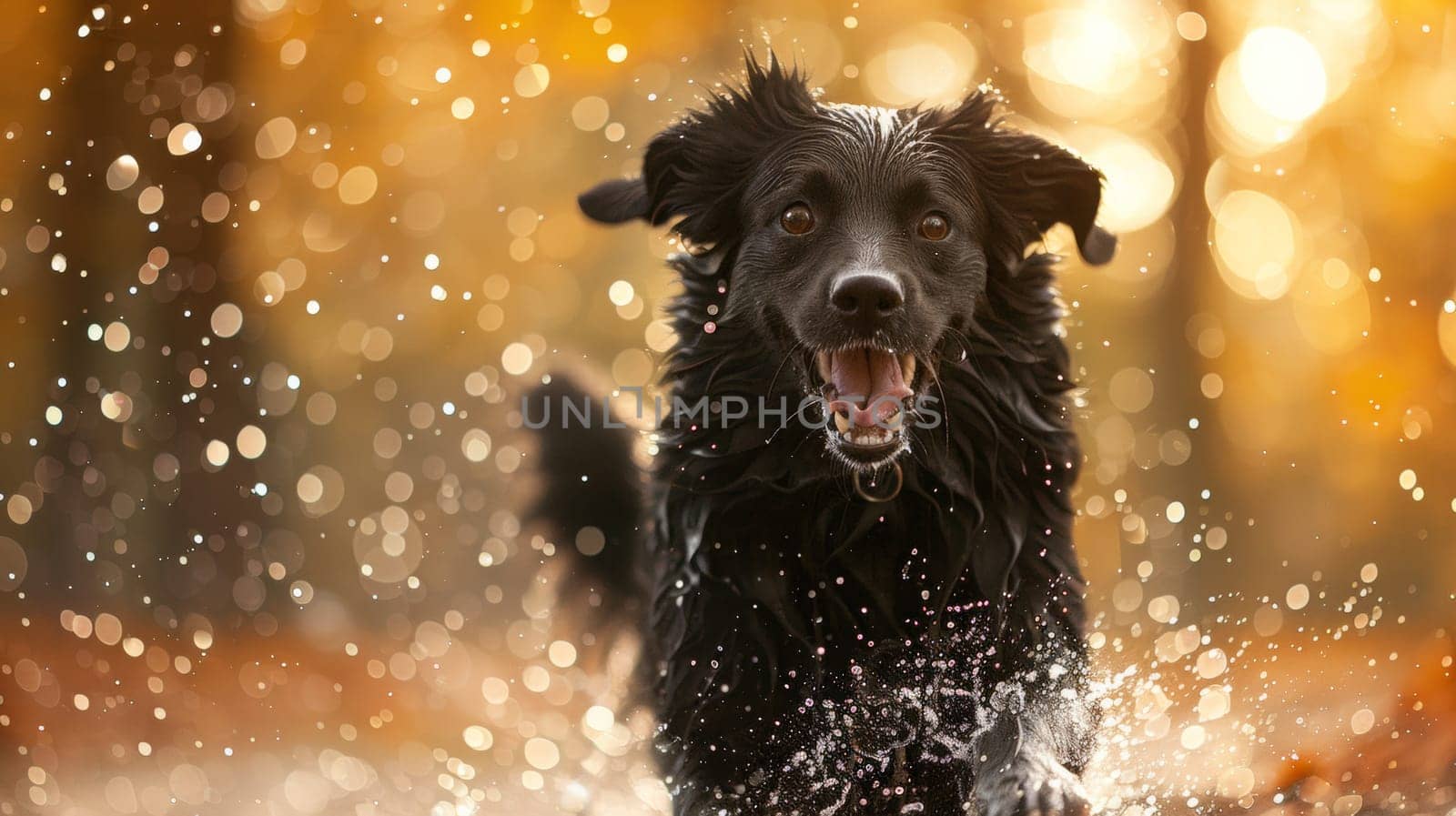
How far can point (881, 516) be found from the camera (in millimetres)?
2016

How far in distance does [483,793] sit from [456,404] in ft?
3.23

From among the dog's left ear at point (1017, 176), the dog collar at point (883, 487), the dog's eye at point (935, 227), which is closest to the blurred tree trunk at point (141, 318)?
the dog collar at point (883, 487)

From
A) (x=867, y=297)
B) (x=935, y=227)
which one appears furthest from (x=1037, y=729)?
(x=935, y=227)

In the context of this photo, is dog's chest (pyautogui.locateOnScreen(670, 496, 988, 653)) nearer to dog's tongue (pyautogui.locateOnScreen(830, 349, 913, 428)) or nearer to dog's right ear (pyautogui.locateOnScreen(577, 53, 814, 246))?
dog's tongue (pyautogui.locateOnScreen(830, 349, 913, 428))

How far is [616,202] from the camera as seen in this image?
2.07m

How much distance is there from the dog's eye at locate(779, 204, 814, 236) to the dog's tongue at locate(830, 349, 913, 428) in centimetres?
29

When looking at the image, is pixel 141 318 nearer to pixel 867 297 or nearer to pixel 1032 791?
pixel 867 297

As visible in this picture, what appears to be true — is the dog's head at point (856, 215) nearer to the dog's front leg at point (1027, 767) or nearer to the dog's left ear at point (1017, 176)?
the dog's left ear at point (1017, 176)

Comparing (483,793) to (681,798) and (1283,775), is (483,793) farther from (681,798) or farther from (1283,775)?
(1283,775)

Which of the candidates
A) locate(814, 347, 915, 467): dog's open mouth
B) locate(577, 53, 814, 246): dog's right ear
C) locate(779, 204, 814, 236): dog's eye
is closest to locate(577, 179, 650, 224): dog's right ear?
locate(577, 53, 814, 246): dog's right ear

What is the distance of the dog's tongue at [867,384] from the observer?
1.83m

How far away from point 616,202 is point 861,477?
83cm

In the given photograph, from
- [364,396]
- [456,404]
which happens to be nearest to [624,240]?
[456,404]

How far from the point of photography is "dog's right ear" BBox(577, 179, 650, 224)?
206 cm
